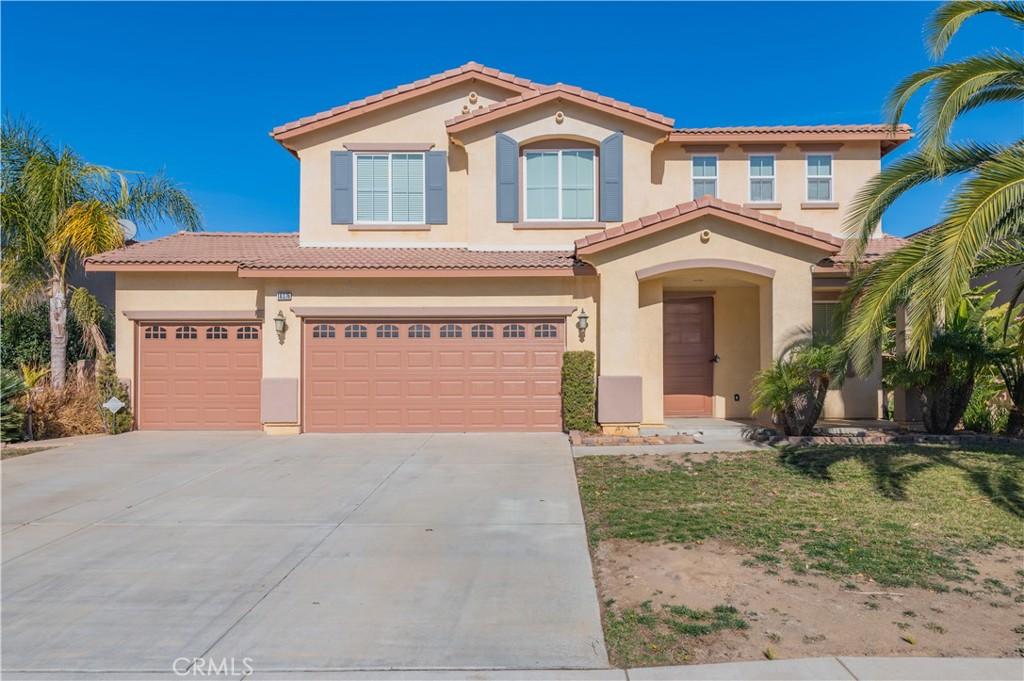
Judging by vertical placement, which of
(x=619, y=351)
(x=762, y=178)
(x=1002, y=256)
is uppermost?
(x=762, y=178)

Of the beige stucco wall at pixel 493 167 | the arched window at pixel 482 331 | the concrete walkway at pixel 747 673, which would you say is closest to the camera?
the concrete walkway at pixel 747 673

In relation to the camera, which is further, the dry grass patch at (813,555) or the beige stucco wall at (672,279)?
the beige stucco wall at (672,279)

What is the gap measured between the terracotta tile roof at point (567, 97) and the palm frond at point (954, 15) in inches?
266

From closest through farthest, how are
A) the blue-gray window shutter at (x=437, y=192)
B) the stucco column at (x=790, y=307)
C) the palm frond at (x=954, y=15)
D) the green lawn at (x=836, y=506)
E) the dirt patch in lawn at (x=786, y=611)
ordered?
1. the dirt patch in lawn at (x=786, y=611)
2. the green lawn at (x=836, y=506)
3. the palm frond at (x=954, y=15)
4. the stucco column at (x=790, y=307)
5. the blue-gray window shutter at (x=437, y=192)

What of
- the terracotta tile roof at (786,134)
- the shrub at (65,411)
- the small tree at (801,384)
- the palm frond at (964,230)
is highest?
the terracotta tile roof at (786,134)

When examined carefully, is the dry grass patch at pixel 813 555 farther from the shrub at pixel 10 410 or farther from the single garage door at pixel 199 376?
the shrub at pixel 10 410

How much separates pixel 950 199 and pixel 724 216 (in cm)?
556

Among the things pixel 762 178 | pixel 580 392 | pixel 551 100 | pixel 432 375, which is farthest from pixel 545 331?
pixel 762 178

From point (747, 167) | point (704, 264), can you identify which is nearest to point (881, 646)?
point (704, 264)

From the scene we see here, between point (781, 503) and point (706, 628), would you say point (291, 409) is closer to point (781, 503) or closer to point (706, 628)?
point (781, 503)

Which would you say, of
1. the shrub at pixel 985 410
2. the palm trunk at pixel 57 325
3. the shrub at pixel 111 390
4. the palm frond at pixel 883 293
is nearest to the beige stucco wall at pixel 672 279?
the shrub at pixel 985 410

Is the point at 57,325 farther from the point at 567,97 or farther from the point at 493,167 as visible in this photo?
the point at 567,97

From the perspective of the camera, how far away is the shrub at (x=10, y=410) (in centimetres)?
1238

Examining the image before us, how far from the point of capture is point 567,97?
561 inches
